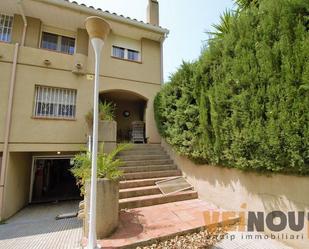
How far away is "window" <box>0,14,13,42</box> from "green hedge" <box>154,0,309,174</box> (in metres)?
9.05

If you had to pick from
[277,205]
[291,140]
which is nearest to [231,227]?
[277,205]

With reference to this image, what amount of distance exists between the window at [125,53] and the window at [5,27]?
4.96 metres

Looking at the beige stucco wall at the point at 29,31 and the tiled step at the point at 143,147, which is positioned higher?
the beige stucco wall at the point at 29,31

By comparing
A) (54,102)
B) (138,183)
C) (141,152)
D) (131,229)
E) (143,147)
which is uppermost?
(54,102)

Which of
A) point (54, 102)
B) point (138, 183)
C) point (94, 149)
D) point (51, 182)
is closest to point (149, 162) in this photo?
point (138, 183)

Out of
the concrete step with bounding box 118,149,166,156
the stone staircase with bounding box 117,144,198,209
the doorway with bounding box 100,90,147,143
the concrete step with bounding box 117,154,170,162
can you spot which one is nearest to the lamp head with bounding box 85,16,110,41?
the stone staircase with bounding box 117,144,198,209

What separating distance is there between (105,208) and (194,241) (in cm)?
204

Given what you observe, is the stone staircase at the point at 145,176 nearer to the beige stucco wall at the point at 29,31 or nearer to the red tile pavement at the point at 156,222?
the red tile pavement at the point at 156,222

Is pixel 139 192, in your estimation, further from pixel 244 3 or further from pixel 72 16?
pixel 72 16

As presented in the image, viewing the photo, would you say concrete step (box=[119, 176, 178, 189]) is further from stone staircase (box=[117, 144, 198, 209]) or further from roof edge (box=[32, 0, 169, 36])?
roof edge (box=[32, 0, 169, 36])

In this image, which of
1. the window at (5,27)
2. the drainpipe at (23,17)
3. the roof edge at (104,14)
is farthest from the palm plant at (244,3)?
the window at (5,27)

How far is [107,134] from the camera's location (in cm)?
773

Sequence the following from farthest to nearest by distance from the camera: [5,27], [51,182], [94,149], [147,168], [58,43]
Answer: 1. [51,182]
2. [58,43]
3. [5,27]
4. [147,168]
5. [94,149]

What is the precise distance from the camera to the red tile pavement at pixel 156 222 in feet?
13.0
